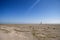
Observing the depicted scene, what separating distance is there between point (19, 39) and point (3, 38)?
41 cm

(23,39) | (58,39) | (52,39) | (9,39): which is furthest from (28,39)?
(58,39)

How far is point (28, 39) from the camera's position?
2.43 metres

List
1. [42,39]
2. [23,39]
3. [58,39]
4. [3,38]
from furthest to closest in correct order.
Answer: [58,39]
[42,39]
[23,39]
[3,38]

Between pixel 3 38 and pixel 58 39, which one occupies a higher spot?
pixel 3 38

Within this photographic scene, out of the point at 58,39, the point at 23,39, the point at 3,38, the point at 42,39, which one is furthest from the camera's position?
the point at 58,39

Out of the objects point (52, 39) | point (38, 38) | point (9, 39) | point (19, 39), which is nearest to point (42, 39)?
point (38, 38)

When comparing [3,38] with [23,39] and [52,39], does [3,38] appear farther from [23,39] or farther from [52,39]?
[52,39]

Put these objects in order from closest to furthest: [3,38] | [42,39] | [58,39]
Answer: [3,38]
[42,39]
[58,39]

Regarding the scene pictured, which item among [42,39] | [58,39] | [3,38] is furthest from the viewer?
[58,39]

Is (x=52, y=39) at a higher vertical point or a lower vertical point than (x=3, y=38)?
lower

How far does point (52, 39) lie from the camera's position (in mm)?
2834

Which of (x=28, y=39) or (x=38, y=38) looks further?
(x=38, y=38)

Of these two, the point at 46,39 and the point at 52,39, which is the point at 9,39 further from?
the point at 52,39

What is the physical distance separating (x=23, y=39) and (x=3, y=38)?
1.73 ft
